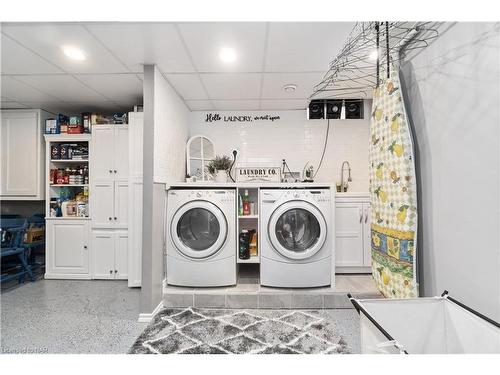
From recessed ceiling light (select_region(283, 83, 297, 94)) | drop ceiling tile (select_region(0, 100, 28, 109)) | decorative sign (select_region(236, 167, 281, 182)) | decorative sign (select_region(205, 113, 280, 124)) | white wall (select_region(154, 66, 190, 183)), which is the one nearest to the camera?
white wall (select_region(154, 66, 190, 183))

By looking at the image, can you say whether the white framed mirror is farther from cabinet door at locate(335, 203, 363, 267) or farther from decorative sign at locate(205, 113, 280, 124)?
cabinet door at locate(335, 203, 363, 267)

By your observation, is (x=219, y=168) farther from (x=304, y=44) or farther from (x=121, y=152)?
(x=304, y=44)

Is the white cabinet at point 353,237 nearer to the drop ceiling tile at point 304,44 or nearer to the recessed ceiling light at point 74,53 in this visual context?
the drop ceiling tile at point 304,44

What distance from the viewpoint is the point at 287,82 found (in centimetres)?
272

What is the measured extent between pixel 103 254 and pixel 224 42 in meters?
2.87

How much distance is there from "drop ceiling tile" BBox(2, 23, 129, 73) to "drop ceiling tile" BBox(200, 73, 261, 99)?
32.8 inches

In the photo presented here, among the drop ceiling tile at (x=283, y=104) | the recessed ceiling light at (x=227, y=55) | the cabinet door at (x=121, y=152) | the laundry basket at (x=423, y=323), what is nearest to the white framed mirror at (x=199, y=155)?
the cabinet door at (x=121, y=152)

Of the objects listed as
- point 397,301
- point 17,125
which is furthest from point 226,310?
point 17,125

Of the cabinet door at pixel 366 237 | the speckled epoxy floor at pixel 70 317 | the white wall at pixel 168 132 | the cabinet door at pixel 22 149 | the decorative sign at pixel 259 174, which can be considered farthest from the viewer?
the cabinet door at pixel 22 149

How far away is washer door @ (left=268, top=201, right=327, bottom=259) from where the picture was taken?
2.59m

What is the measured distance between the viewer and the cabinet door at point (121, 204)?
320cm

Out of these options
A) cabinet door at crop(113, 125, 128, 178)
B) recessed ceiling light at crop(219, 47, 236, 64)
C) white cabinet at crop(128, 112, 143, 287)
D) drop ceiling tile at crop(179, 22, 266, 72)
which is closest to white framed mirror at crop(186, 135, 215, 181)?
white cabinet at crop(128, 112, 143, 287)

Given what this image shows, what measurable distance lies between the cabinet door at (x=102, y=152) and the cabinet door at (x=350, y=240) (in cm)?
291
